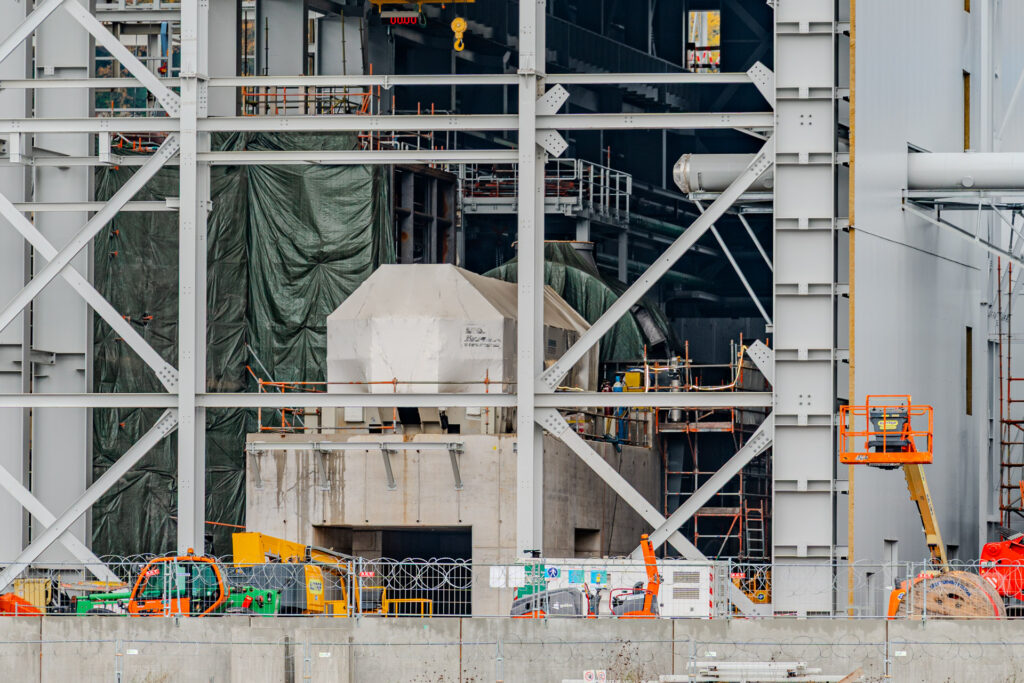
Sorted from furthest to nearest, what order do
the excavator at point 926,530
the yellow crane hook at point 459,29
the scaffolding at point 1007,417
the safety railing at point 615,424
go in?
1. the yellow crane hook at point 459,29
2. the scaffolding at point 1007,417
3. the safety railing at point 615,424
4. the excavator at point 926,530

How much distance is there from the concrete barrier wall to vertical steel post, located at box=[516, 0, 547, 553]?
4.23 meters

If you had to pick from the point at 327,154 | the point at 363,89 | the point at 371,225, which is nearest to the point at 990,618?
the point at 327,154

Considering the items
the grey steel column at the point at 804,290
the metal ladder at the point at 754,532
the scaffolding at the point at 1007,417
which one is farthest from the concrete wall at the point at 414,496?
the scaffolding at the point at 1007,417

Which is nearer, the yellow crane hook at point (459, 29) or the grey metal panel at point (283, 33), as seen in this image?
the grey metal panel at point (283, 33)

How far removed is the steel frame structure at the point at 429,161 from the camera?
30094mm

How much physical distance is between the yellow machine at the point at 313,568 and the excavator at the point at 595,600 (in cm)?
297

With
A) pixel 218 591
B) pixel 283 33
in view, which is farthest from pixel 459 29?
pixel 218 591

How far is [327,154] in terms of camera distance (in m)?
31.5

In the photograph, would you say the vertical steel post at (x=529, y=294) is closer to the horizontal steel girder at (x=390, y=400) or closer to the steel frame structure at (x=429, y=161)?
the steel frame structure at (x=429, y=161)

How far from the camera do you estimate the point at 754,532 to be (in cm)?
4784

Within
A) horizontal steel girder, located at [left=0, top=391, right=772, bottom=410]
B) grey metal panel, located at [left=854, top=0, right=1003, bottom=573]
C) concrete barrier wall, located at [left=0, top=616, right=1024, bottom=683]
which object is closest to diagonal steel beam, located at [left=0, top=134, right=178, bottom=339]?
horizontal steel girder, located at [left=0, top=391, right=772, bottom=410]

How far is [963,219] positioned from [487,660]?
65.7 ft

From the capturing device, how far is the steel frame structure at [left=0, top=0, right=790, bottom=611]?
30.1 metres

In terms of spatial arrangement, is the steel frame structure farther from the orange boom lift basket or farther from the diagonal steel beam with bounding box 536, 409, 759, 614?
the orange boom lift basket
